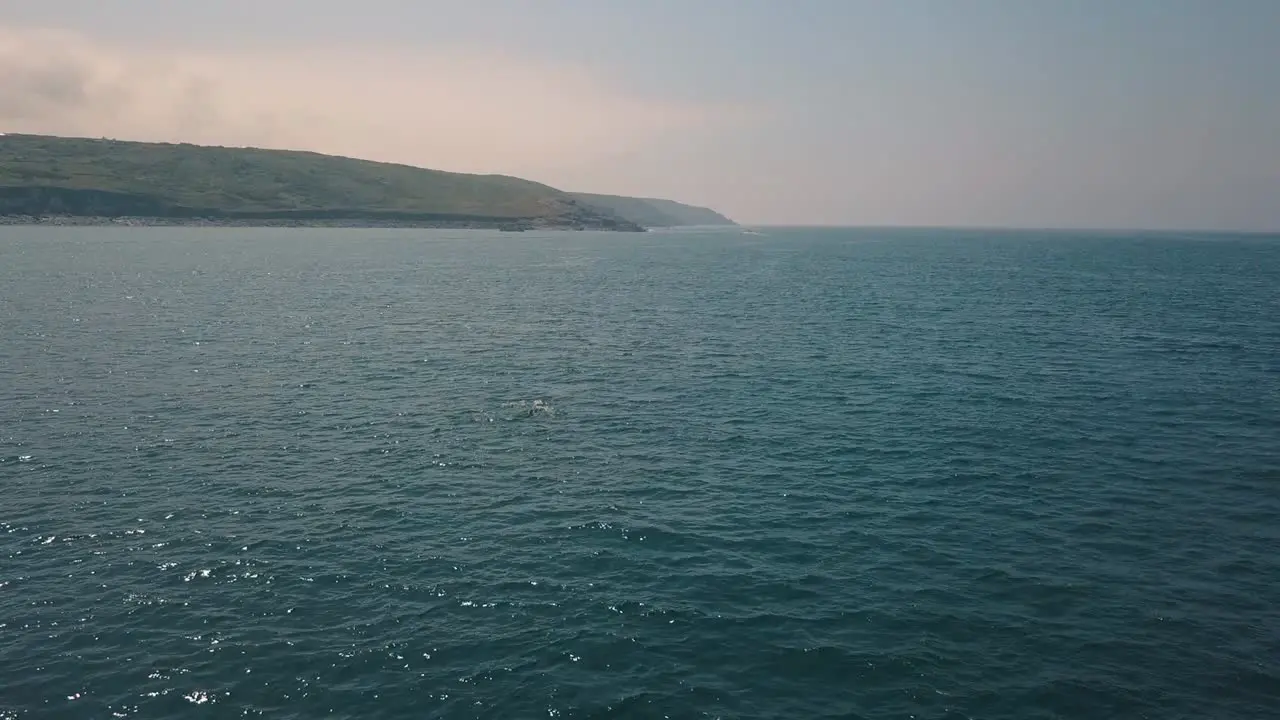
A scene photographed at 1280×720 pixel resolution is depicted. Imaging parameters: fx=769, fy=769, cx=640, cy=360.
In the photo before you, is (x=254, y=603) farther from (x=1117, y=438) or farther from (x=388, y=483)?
(x=1117, y=438)

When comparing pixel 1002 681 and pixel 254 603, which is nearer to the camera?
pixel 1002 681

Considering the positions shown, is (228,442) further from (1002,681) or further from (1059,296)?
(1059,296)

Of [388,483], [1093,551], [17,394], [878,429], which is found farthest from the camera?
[17,394]

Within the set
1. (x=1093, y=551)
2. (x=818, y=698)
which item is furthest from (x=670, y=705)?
(x=1093, y=551)

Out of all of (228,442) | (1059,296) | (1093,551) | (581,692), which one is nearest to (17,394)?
(228,442)

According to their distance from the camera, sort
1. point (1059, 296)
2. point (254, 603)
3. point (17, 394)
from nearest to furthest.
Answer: point (254, 603), point (17, 394), point (1059, 296)

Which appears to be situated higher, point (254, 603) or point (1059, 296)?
point (1059, 296)
